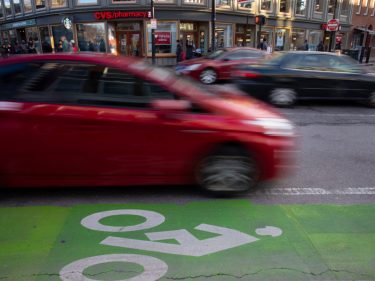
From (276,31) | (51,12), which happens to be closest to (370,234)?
(51,12)

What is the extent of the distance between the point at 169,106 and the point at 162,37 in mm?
20865

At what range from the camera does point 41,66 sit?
12.5ft

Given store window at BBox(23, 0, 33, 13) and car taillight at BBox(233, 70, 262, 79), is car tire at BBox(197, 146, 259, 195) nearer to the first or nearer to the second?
car taillight at BBox(233, 70, 262, 79)

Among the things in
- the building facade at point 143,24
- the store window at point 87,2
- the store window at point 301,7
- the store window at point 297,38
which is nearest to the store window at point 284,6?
the building facade at point 143,24

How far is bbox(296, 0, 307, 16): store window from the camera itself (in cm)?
3067

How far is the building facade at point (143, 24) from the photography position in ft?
Answer: 75.4

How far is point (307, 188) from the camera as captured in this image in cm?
440

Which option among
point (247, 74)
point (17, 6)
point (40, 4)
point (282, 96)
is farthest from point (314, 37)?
point (247, 74)

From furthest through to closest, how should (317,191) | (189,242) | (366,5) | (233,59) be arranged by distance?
(366,5) → (233,59) → (317,191) → (189,242)

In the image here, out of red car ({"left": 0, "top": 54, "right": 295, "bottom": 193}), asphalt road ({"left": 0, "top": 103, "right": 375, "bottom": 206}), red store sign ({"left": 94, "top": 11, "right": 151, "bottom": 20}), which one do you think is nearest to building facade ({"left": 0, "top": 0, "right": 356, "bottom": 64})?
red store sign ({"left": 94, "top": 11, "right": 151, "bottom": 20})

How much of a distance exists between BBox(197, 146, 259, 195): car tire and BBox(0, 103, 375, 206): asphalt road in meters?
0.18

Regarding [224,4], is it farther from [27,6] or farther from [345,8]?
[345,8]

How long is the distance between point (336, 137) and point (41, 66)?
5340 millimetres

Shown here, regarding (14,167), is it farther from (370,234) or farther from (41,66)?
(370,234)
